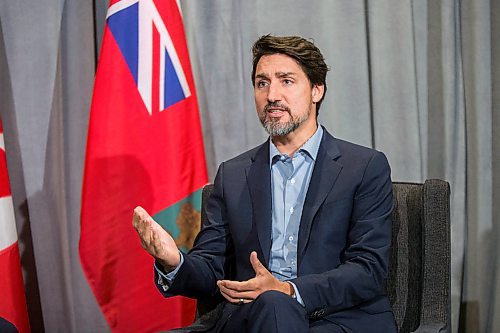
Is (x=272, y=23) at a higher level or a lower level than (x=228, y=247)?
higher

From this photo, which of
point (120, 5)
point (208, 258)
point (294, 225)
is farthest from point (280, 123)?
point (120, 5)

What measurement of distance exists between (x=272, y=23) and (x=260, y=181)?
1.11 m

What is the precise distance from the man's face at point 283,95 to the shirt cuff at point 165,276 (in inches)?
19.6

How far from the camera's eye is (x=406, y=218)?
232 centimetres

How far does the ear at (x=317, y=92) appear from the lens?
7.75 ft

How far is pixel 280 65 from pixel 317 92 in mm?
162

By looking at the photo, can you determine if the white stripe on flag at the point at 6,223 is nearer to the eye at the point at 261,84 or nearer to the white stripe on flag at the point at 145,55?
the white stripe on flag at the point at 145,55

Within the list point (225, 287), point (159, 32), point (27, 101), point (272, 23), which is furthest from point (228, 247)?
point (27, 101)

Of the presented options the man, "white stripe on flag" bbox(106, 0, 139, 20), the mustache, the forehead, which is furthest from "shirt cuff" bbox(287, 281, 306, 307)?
"white stripe on flag" bbox(106, 0, 139, 20)

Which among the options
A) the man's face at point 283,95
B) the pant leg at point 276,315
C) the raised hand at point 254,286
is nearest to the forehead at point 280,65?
the man's face at point 283,95

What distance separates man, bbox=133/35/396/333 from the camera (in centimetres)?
205

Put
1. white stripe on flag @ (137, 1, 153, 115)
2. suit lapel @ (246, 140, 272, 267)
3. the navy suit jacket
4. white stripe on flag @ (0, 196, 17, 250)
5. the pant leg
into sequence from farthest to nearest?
white stripe on flag @ (0, 196, 17, 250) < white stripe on flag @ (137, 1, 153, 115) < suit lapel @ (246, 140, 272, 267) < the navy suit jacket < the pant leg

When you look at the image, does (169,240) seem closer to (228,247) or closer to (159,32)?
(228,247)

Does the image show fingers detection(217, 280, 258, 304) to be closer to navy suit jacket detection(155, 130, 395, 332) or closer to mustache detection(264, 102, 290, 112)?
navy suit jacket detection(155, 130, 395, 332)
